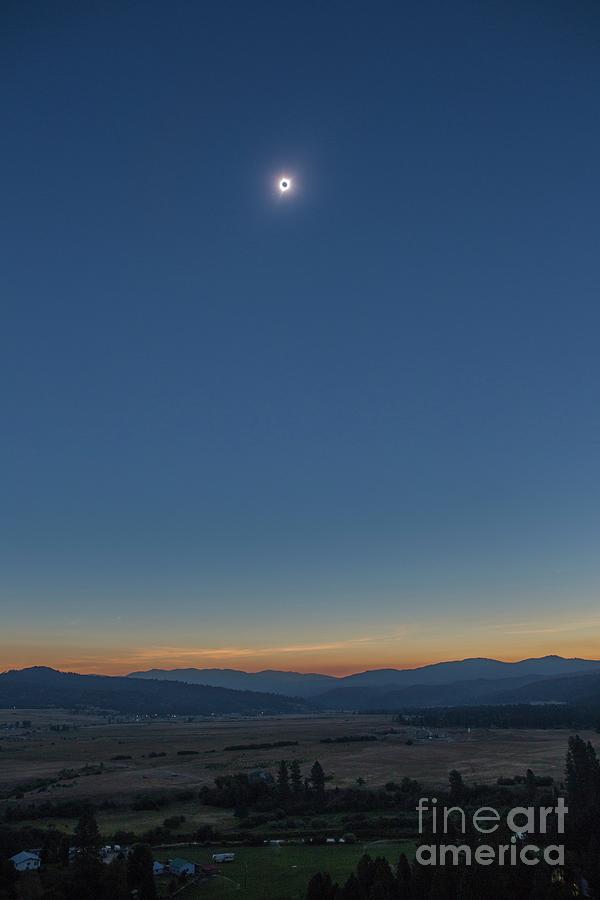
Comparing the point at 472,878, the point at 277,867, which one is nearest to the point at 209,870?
the point at 277,867

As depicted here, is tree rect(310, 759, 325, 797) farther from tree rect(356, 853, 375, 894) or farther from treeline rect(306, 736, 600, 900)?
tree rect(356, 853, 375, 894)

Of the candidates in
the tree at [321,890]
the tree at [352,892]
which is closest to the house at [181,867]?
the tree at [321,890]

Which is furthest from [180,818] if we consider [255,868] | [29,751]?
[29,751]

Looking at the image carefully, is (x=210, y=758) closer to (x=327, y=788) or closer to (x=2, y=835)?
(x=327, y=788)

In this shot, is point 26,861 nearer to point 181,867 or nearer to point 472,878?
point 181,867

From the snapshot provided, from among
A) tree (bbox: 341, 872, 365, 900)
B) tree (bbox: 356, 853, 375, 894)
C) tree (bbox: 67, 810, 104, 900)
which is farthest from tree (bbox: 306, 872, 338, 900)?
tree (bbox: 67, 810, 104, 900)
